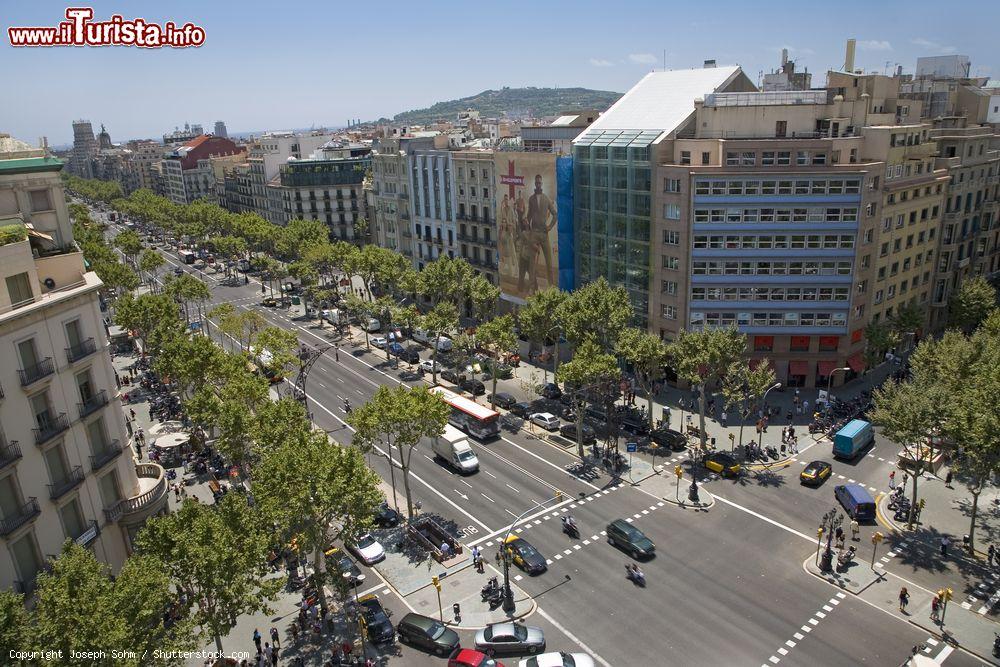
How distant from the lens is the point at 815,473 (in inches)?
2388

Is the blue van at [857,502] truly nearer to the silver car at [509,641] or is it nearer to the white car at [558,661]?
the white car at [558,661]

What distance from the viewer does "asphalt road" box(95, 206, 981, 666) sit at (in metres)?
41.9

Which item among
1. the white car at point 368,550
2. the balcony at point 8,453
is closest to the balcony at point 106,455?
the balcony at point 8,453

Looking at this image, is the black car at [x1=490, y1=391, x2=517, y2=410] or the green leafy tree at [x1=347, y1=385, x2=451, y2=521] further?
the black car at [x1=490, y1=391, x2=517, y2=410]

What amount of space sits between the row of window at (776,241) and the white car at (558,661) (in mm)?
51406

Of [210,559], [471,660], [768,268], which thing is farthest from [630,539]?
[768,268]

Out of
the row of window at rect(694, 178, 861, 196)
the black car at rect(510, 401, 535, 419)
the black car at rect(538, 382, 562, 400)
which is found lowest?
the black car at rect(510, 401, 535, 419)

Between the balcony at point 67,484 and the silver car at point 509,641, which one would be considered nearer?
the balcony at point 67,484

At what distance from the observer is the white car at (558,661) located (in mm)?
39050

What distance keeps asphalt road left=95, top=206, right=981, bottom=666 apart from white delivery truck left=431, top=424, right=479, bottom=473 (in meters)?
1.02

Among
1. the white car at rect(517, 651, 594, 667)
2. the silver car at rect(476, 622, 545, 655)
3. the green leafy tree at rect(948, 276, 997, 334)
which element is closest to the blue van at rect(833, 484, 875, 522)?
the white car at rect(517, 651, 594, 667)

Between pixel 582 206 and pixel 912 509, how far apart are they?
53562 millimetres

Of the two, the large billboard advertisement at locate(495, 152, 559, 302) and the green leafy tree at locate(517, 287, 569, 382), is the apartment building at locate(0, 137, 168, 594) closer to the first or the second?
the green leafy tree at locate(517, 287, 569, 382)

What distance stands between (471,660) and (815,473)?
37.6 meters
